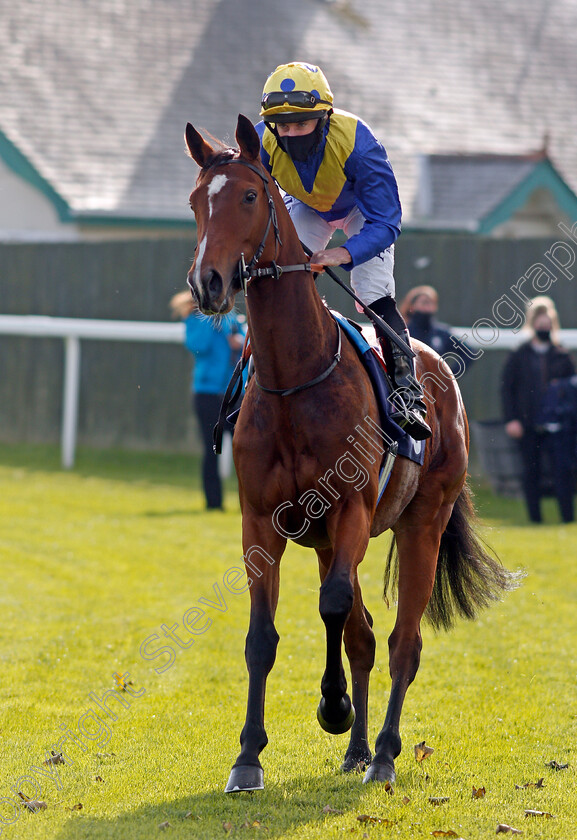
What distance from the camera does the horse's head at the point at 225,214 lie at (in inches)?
147

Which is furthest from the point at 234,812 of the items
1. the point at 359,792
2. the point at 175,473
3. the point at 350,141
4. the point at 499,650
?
the point at 175,473

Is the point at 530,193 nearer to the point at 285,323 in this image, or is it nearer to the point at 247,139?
the point at 285,323

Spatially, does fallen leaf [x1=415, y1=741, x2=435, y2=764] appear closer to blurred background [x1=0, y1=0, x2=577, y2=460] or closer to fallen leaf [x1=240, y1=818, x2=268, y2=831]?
fallen leaf [x1=240, y1=818, x2=268, y2=831]

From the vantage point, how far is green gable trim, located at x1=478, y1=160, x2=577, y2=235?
15.5 m

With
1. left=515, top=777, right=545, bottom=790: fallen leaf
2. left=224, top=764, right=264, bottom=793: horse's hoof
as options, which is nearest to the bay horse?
left=224, top=764, right=264, bottom=793: horse's hoof

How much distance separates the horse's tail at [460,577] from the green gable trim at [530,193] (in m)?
10.6

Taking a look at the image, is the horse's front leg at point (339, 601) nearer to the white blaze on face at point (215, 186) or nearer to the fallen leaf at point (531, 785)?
the fallen leaf at point (531, 785)

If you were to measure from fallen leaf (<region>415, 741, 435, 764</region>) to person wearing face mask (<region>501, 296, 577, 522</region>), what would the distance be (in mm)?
6063

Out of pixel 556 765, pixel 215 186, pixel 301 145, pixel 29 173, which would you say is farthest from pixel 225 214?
pixel 29 173

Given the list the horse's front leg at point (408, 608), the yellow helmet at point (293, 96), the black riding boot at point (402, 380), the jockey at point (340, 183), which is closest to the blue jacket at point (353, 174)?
the jockey at point (340, 183)

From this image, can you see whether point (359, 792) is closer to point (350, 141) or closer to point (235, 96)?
point (350, 141)

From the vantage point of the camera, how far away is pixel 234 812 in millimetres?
3975

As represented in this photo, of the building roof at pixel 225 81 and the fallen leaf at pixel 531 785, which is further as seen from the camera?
the building roof at pixel 225 81

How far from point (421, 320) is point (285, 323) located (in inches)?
225
